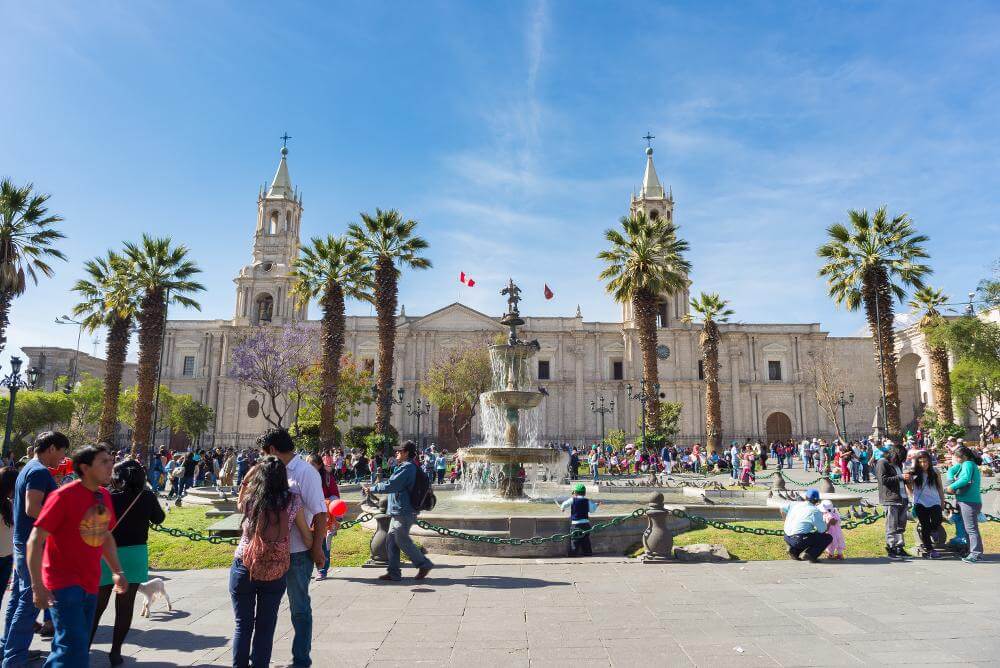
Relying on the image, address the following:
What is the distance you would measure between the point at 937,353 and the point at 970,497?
2666 centimetres

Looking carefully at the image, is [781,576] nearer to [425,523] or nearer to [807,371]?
[425,523]

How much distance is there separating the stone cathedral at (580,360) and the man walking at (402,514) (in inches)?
1614

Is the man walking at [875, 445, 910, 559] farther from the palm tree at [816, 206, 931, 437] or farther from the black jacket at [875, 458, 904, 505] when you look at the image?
the palm tree at [816, 206, 931, 437]

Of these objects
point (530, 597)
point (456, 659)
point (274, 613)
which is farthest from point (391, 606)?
point (274, 613)

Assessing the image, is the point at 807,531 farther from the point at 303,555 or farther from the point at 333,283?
the point at 333,283

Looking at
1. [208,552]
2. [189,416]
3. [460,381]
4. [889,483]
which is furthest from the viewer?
[189,416]

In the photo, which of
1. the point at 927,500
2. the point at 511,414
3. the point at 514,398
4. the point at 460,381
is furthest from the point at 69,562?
the point at 460,381

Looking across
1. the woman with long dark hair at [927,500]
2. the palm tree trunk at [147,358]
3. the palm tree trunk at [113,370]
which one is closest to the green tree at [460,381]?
the palm tree trunk at [147,358]

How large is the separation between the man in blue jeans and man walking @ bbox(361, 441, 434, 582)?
10.6ft

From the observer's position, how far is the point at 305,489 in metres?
4.44

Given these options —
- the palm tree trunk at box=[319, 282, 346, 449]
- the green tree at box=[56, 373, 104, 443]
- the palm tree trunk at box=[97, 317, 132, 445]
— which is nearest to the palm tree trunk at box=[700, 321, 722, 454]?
the palm tree trunk at box=[319, 282, 346, 449]

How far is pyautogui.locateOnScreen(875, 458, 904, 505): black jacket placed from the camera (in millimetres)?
8836

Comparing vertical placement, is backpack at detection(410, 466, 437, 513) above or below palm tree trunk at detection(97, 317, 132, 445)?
below

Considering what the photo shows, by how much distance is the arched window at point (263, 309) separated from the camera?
50688 mm
